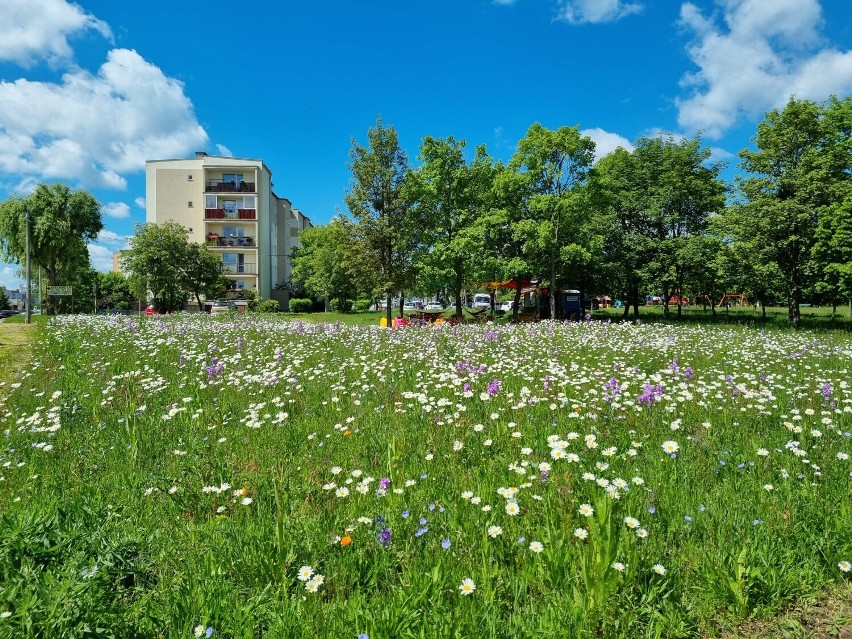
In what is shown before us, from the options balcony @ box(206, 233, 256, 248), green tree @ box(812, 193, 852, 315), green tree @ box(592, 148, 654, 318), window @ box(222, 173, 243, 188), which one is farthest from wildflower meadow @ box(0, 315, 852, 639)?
window @ box(222, 173, 243, 188)

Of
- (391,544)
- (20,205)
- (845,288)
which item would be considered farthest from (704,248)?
(20,205)

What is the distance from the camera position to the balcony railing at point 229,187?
180 feet

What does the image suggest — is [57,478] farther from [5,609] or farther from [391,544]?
[391,544]

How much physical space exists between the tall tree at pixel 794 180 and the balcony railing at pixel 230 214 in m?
49.1

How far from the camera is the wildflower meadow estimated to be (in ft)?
7.40

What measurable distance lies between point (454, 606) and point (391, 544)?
1.92 ft

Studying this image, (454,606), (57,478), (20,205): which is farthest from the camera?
(20,205)

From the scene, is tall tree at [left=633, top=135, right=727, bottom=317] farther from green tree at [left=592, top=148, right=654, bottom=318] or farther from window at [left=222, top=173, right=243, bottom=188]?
window at [left=222, top=173, right=243, bottom=188]

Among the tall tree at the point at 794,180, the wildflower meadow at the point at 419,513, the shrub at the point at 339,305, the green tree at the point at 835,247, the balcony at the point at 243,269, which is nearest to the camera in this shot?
the wildflower meadow at the point at 419,513

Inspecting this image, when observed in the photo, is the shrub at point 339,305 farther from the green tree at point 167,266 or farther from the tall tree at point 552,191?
the tall tree at point 552,191

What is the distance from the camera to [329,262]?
52906 millimetres

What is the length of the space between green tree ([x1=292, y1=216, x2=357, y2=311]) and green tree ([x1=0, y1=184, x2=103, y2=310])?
20339 millimetres

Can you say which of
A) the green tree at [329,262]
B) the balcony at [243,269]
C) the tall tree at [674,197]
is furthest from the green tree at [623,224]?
the balcony at [243,269]

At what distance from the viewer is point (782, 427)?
16.3 ft
